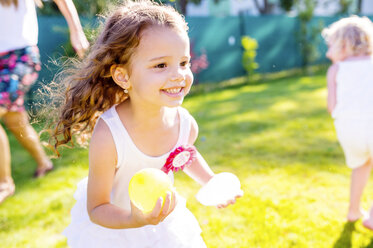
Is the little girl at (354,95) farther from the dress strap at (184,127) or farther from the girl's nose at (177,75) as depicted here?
the girl's nose at (177,75)

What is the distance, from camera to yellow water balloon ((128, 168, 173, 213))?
131 cm

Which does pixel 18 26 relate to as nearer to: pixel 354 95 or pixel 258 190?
pixel 258 190

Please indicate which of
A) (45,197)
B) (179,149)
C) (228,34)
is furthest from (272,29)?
(179,149)

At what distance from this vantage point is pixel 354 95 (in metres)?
3.01

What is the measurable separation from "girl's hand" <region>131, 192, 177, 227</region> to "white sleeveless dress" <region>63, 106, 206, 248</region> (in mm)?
361

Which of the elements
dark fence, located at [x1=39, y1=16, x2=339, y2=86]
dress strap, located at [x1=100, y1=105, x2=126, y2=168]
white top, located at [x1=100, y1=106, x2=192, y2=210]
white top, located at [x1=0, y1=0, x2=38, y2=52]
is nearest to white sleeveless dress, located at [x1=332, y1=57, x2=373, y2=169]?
white top, located at [x1=100, y1=106, x2=192, y2=210]

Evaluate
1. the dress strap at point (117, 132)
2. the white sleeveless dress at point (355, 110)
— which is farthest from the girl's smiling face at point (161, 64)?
the white sleeveless dress at point (355, 110)

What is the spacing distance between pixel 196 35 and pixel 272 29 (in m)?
3.42

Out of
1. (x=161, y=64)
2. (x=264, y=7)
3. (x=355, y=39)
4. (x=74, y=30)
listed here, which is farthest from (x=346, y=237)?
(x=264, y=7)

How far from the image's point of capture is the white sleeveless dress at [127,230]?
1.68 meters

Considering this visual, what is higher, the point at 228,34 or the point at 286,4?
the point at 228,34

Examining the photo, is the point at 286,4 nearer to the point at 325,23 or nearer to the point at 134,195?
the point at 325,23

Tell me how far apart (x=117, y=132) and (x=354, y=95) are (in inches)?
84.2

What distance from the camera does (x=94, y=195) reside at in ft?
5.21
